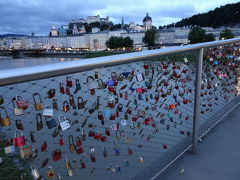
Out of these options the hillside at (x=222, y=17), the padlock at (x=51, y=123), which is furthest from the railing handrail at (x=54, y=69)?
the hillside at (x=222, y=17)

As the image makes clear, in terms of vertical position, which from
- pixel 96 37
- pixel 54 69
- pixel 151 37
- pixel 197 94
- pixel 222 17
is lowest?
pixel 197 94

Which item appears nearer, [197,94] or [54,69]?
[54,69]

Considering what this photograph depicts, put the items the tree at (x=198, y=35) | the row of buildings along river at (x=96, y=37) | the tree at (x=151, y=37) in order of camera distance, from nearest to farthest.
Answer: the tree at (x=198, y=35), the tree at (x=151, y=37), the row of buildings along river at (x=96, y=37)

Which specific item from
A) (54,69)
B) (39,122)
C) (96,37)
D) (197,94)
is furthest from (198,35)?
(54,69)

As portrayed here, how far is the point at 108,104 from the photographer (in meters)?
1.15

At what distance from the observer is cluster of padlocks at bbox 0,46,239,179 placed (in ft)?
2.88

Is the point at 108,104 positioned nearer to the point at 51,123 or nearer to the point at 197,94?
the point at 51,123

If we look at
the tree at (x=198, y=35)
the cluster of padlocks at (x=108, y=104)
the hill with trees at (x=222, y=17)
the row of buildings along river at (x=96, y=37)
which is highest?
the hill with trees at (x=222, y=17)

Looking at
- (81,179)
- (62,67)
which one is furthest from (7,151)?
(81,179)

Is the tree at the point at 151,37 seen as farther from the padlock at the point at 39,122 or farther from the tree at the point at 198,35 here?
the padlock at the point at 39,122

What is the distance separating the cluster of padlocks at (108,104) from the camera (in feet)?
2.88

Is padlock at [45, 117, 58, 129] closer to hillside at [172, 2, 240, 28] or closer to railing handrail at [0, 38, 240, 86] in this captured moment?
railing handrail at [0, 38, 240, 86]

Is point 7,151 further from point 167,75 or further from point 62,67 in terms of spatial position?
point 167,75

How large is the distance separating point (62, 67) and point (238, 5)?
74.4 meters
